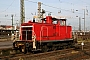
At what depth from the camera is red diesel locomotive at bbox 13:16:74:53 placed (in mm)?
16469

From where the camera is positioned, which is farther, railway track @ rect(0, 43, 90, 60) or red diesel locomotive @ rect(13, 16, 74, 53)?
red diesel locomotive @ rect(13, 16, 74, 53)

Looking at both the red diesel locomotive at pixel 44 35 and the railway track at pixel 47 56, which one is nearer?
the railway track at pixel 47 56

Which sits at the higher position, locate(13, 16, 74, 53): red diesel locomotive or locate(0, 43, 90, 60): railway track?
locate(13, 16, 74, 53): red diesel locomotive

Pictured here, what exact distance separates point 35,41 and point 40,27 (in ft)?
6.42

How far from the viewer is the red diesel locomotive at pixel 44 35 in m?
16.5

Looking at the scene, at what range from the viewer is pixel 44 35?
58.4 feet

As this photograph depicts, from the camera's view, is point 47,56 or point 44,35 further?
point 44,35

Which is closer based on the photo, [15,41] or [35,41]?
[35,41]

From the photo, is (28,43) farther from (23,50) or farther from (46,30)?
(46,30)

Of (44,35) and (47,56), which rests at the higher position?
(44,35)

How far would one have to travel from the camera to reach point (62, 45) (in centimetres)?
2020

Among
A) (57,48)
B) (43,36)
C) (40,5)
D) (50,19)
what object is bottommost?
(57,48)

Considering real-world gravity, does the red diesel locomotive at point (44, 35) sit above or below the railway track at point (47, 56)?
above

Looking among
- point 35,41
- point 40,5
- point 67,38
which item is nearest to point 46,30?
point 35,41
